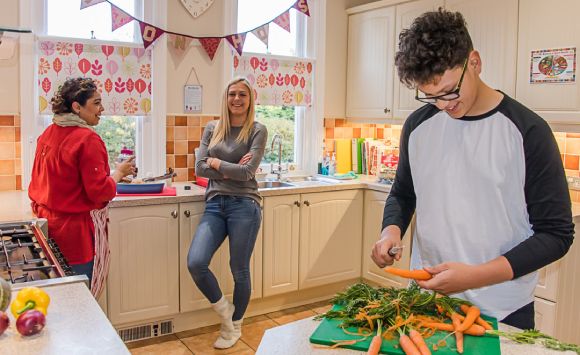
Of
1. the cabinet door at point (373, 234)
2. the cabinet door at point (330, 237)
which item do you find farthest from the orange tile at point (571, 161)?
the cabinet door at point (330, 237)

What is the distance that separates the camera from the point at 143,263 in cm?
346

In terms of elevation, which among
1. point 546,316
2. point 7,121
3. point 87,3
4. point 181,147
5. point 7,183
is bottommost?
point 546,316

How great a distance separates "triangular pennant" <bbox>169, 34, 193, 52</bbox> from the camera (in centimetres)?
393

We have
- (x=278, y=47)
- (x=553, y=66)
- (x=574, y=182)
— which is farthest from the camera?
(x=278, y=47)

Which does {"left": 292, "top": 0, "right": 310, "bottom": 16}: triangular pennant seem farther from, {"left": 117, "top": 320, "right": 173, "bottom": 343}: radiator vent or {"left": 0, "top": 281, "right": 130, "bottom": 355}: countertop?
{"left": 0, "top": 281, "right": 130, "bottom": 355}: countertop

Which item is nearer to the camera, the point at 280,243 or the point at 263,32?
the point at 280,243

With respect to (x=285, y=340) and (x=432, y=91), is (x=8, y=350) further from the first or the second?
(x=432, y=91)

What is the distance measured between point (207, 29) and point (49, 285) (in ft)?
8.93

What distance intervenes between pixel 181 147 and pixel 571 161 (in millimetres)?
2541

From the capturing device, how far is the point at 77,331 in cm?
140

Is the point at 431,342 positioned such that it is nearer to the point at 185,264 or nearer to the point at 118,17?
the point at 185,264

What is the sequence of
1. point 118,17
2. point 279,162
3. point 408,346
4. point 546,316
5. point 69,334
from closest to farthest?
point 408,346 → point 69,334 → point 546,316 → point 118,17 → point 279,162

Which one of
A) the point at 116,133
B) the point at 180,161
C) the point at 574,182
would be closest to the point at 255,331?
the point at 180,161

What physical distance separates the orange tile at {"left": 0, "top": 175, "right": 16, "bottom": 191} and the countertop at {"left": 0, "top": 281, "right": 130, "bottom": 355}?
2.13 meters
